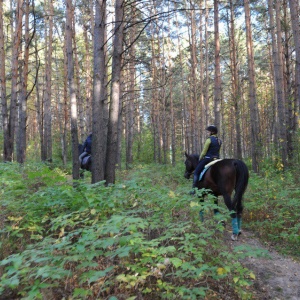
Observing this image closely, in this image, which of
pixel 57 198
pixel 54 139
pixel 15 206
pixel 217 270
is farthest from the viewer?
pixel 54 139

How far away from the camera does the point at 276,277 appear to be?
13.3 feet

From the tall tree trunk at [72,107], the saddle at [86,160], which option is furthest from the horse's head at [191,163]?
the saddle at [86,160]

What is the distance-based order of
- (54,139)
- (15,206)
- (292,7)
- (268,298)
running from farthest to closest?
(54,139), (292,7), (15,206), (268,298)

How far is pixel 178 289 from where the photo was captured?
8.78 feet

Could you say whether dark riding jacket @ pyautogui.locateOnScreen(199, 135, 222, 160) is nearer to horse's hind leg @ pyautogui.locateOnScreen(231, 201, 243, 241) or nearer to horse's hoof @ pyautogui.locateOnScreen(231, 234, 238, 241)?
horse's hind leg @ pyautogui.locateOnScreen(231, 201, 243, 241)

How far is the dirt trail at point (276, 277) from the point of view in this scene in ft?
11.7

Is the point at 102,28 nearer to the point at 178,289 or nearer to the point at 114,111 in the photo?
the point at 114,111

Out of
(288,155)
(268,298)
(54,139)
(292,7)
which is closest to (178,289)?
(268,298)

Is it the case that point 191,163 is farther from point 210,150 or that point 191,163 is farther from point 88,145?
point 88,145

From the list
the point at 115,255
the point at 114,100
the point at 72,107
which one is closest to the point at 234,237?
the point at 115,255

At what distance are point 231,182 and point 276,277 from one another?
2.36 m

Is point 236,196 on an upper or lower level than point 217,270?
upper

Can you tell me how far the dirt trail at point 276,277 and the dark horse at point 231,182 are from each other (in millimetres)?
984

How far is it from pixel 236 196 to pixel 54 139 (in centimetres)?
2019
